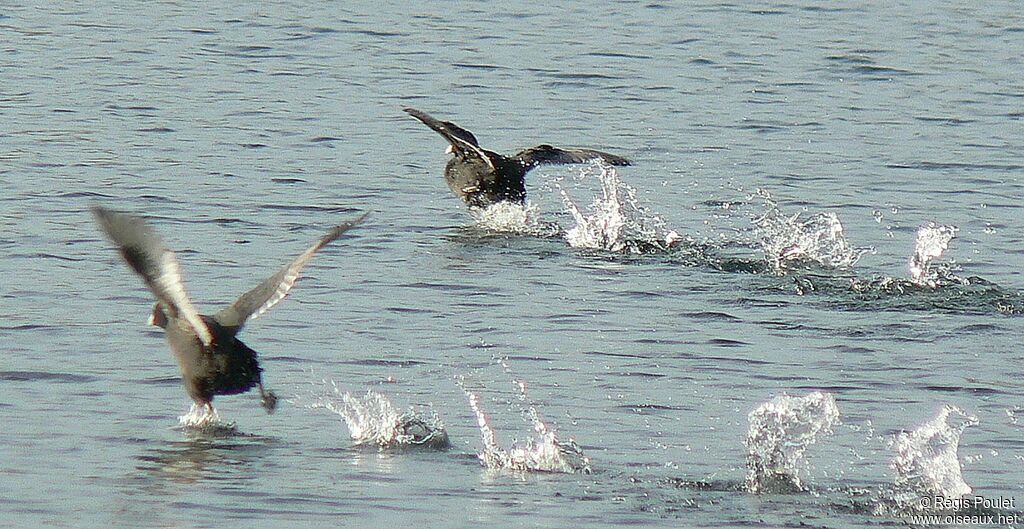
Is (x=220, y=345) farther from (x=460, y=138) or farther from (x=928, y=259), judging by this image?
(x=460, y=138)

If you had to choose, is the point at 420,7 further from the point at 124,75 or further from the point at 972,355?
the point at 972,355

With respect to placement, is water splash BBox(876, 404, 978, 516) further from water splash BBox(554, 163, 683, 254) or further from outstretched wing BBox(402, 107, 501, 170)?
outstretched wing BBox(402, 107, 501, 170)

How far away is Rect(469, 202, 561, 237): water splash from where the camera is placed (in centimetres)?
1199

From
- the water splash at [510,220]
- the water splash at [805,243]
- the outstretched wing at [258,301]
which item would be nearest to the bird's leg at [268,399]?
the outstretched wing at [258,301]

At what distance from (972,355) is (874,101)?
28.6ft

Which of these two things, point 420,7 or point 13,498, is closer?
point 13,498

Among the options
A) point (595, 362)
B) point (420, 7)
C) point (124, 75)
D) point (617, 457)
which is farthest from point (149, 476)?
point (420, 7)

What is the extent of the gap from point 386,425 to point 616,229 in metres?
4.38

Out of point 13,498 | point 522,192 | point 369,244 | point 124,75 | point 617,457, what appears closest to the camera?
point 13,498

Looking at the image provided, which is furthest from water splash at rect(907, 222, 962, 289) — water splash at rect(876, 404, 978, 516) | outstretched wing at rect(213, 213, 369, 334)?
outstretched wing at rect(213, 213, 369, 334)

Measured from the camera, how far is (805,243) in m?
11.0

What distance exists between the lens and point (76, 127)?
14516 mm

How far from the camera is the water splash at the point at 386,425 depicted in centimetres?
716

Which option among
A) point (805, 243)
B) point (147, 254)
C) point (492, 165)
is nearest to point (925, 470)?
point (147, 254)
